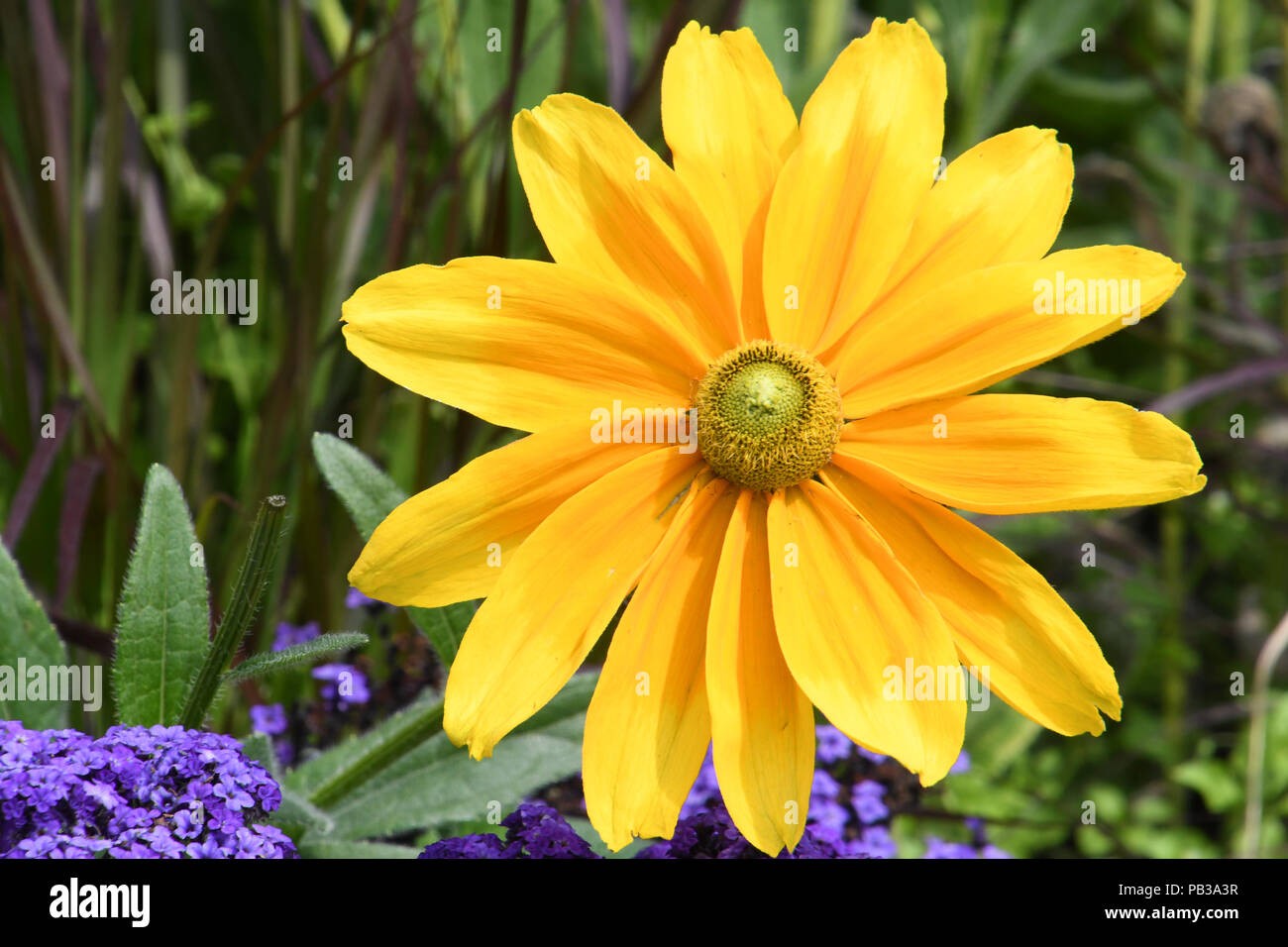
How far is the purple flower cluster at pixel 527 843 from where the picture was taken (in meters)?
0.99

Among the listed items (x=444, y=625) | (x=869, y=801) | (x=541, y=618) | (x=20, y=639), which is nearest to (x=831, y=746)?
(x=869, y=801)

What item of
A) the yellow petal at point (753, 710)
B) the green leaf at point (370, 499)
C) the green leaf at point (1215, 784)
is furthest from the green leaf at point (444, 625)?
the green leaf at point (1215, 784)

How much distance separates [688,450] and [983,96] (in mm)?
2025

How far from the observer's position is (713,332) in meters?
1.05

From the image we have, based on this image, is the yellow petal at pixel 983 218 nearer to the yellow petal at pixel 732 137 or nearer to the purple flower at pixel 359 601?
the yellow petal at pixel 732 137

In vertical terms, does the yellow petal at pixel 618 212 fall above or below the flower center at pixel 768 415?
above

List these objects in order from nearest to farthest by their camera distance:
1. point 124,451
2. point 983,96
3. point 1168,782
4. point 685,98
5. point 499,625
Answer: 1. point 499,625
2. point 685,98
3. point 124,451
4. point 1168,782
5. point 983,96

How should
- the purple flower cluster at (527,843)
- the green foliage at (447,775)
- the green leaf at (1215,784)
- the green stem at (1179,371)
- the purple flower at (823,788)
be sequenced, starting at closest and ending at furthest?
the purple flower cluster at (527,843) < the green foliage at (447,775) < the purple flower at (823,788) < the green leaf at (1215,784) < the green stem at (1179,371)

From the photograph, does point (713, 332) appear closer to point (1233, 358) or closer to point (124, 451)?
point (124, 451)

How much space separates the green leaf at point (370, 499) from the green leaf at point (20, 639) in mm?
295

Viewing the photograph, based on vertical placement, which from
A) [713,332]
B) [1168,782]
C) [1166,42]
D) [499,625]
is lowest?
[1168,782]

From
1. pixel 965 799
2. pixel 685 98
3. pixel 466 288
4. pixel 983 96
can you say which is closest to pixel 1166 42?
pixel 983 96

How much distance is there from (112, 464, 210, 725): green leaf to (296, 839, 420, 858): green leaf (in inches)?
7.1

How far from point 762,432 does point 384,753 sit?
0.45 m
